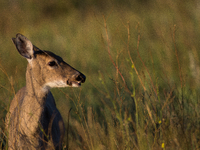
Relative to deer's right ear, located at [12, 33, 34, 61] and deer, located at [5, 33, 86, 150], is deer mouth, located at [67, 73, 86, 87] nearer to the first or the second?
deer, located at [5, 33, 86, 150]

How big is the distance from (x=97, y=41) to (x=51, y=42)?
6.72 feet

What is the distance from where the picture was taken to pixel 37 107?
12.8ft

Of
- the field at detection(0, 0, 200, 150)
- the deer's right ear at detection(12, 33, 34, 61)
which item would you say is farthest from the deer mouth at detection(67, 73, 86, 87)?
the deer's right ear at detection(12, 33, 34, 61)

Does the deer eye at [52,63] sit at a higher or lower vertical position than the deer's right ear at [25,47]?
lower

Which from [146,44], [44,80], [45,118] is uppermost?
[146,44]

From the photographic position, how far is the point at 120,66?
344 cm

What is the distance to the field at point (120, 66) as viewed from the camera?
327 centimetres

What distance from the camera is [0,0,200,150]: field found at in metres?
3.27

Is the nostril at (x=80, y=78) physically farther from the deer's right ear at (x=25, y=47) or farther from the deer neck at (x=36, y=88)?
the deer's right ear at (x=25, y=47)

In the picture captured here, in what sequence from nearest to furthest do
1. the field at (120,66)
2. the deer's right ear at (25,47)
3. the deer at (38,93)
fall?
the field at (120,66) → the deer at (38,93) → the deer's right ear at (25,47)

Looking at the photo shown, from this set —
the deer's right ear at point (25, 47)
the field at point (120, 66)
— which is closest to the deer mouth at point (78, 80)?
the field at point (120, 66)

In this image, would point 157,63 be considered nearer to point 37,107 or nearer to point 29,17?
point 37,107

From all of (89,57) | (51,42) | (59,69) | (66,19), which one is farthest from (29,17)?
(59,69)

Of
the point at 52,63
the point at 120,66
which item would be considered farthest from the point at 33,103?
the point at 120,66
